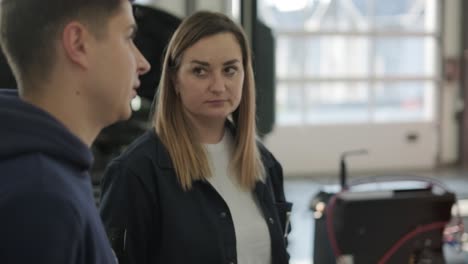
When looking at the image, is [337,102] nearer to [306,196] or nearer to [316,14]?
[316,14]

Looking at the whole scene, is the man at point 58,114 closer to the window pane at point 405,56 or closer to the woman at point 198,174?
the woman at point 198,174

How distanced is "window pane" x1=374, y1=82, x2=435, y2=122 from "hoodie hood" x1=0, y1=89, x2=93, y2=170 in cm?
684

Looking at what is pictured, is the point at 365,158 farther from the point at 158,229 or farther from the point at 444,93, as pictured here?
the point at 158,229

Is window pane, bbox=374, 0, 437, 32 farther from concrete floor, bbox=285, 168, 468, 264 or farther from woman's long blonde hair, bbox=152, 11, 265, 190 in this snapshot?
woman's long blonde hair, bbox=152, 11, 265, 190

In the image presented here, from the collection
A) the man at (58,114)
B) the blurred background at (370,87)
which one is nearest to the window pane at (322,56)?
the blurred background at (370,87)

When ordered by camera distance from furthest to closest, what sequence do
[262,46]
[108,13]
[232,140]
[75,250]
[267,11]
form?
[267,11]
[262,46]
[232,140]
[108,13]
[75,250]

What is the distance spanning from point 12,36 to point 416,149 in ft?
23.4

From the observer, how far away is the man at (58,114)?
0.66 metres

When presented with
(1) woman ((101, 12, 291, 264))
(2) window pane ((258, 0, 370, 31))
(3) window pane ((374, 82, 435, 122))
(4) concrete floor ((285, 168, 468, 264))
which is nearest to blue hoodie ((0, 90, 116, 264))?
(1) woman ((101, 12, 291, 264))

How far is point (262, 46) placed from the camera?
7.34ft

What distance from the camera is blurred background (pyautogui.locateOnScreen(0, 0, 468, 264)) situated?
699cm

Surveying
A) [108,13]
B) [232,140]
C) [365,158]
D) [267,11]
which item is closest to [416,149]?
[365,158]

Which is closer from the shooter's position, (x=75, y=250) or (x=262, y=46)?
(x=75, y=250)

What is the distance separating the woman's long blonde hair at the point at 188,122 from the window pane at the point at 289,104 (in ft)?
18.2
